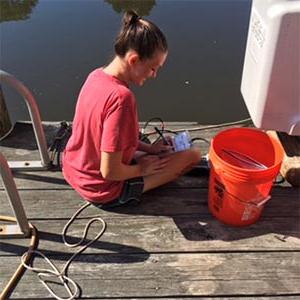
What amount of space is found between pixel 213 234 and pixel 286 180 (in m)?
0.58

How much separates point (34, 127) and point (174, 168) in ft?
2.39

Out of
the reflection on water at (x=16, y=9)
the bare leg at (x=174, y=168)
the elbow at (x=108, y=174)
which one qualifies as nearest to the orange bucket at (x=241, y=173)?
the bare leg at (x=174, y=168)

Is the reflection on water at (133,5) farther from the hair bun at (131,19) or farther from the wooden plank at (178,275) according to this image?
the wooden plank at (178,275)

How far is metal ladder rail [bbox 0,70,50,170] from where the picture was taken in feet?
6.59

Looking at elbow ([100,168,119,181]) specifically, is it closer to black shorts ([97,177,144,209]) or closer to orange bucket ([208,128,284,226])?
black shorts ([97,177,144,209])

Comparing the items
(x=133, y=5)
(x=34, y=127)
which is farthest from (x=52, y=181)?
(x=133, y=5)

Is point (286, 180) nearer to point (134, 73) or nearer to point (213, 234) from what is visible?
point (213, 234)

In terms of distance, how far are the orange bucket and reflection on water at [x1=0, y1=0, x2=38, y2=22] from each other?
4.56m

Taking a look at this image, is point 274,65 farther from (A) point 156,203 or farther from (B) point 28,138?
(B) point 28,138

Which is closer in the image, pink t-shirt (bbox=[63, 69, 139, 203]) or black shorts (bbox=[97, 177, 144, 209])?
pink t-shirt (bbox=[63, 69, 139, 203])

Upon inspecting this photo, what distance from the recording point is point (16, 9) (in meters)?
6.16

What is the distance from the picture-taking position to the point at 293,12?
1855mm

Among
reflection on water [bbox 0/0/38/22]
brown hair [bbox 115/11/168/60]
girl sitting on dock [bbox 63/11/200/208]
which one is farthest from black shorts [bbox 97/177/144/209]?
reflection on water [bbox 0/0/38/22]

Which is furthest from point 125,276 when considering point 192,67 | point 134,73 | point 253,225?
point 192,67
